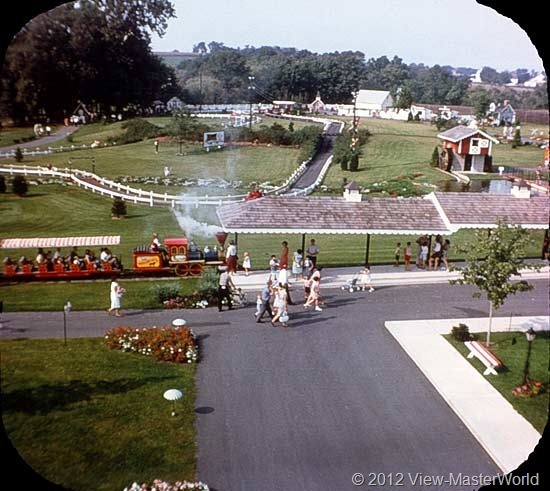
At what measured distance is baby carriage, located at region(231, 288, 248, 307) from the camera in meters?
18.3

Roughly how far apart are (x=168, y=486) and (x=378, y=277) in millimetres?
13273

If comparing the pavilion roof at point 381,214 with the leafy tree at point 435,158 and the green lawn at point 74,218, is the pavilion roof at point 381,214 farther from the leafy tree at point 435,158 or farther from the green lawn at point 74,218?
the leafy tree at point 435,158

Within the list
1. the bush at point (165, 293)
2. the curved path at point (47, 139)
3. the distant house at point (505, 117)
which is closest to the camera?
the bush at point (165, 293)

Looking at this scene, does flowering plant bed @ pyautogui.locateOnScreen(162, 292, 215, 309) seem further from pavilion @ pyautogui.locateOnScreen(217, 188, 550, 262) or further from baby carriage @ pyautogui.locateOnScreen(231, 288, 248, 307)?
pavilion @ pyautogui.locateOnScreen(217, 188, 550, 262)

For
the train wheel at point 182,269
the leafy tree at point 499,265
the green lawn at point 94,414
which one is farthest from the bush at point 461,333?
the train wheel at point 182,269

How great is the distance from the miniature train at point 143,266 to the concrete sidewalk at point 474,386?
749 cm

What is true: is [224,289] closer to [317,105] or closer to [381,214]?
[381,214]

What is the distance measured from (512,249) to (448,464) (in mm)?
6769

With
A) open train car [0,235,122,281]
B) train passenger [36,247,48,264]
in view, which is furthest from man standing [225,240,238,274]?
train passenger [36,247,48,264]

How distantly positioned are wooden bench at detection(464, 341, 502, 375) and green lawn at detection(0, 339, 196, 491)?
6933 mm

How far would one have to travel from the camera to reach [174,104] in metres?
28.6

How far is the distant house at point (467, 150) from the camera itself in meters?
42.4

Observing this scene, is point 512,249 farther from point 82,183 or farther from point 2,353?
point 82,183

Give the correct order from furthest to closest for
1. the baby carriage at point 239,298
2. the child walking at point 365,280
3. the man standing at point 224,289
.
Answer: the child walking at point 365,280 < the baby carriage at point 239,298 < the man standing at point 224,289
